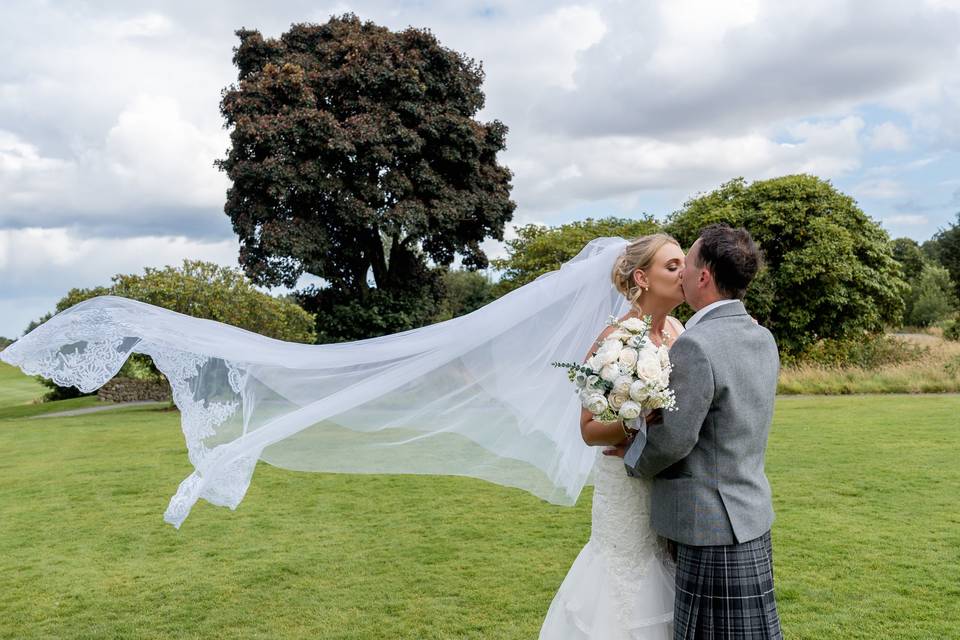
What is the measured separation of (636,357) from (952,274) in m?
44.7

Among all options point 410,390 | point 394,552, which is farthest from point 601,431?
point 394,552

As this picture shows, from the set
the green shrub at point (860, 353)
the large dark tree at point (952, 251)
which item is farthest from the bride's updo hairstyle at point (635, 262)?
the large dark tree at point (952, 251)

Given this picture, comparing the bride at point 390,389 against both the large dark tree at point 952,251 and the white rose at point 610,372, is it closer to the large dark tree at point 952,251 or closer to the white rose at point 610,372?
the white rose at point 610,372

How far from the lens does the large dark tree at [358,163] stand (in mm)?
22750

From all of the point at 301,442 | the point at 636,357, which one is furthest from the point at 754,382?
the point at 301,442

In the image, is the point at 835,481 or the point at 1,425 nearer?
the point at 835,481

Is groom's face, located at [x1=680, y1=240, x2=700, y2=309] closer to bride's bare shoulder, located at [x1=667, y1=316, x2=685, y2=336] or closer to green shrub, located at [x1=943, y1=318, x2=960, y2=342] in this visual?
bride's bare shoulder, located at [x1=667, y1=316, x2=685, y2=336]

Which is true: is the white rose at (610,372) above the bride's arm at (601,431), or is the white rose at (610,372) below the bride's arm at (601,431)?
above

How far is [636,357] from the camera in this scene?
2.77 metres

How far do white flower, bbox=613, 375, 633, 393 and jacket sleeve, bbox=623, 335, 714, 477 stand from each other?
0.54ft

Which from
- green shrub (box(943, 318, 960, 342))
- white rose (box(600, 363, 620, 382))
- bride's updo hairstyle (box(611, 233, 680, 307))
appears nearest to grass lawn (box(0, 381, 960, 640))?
bride's updo hairstyle (box(611, 233, 680, 307))

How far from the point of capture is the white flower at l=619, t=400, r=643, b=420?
2736 millimetres

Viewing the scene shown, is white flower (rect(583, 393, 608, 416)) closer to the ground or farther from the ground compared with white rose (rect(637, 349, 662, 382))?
closer to the ground

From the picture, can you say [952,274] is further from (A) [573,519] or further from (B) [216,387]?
(B) [216,387]
